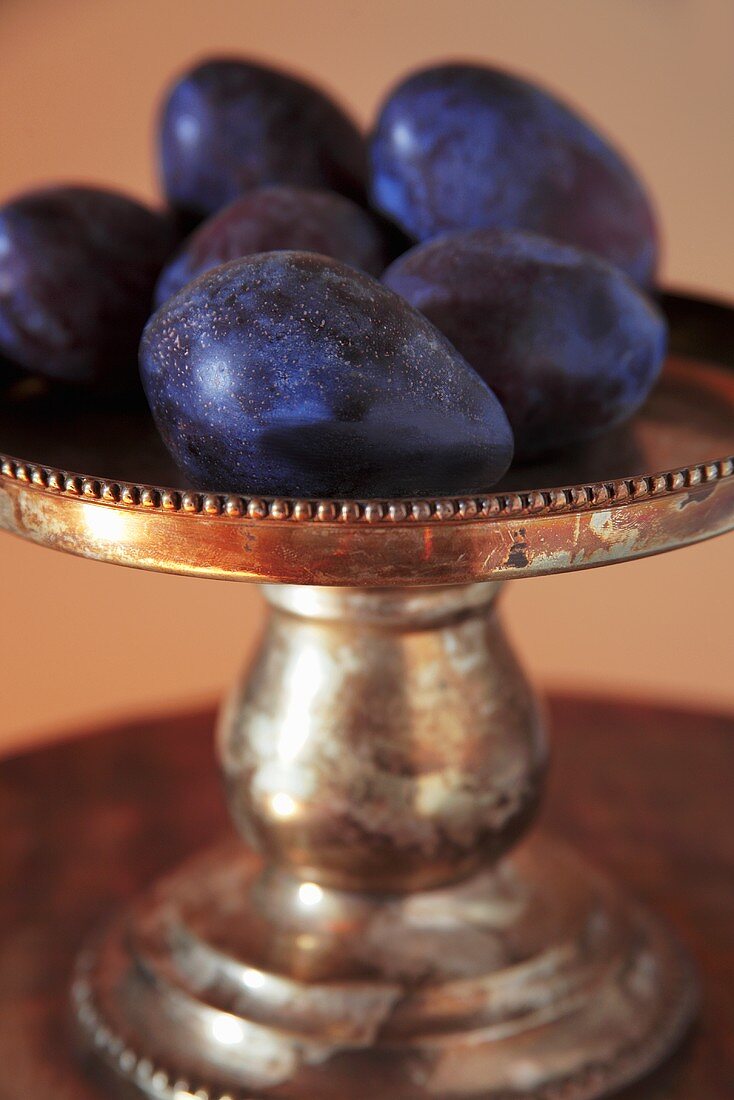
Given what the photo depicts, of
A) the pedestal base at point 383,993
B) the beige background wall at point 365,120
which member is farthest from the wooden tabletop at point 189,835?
the beige background wall at point 365,120

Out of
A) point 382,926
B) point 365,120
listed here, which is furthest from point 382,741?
point 365,120

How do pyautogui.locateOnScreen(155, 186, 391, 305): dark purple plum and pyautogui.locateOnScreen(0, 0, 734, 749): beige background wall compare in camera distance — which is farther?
pyautogui.locateOnScreen(0, 0, 734, 749): beige background wall

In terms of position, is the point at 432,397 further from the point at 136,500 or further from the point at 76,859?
the point at 76,859

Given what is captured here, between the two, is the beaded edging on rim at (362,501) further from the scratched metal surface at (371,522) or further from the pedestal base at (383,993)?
the pedestal base at (383,993)

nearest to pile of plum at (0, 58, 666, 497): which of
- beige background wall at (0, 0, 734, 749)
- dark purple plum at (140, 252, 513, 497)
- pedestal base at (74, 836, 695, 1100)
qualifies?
dark purple plum at (140, 252, 513, 497)

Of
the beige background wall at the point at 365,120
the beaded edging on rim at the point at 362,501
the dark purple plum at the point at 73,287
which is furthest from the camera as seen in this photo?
the beige background wall at the point at 365,120

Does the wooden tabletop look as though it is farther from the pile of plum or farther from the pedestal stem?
the pile of plum

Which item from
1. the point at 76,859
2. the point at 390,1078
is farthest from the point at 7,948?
the point at 390,1078

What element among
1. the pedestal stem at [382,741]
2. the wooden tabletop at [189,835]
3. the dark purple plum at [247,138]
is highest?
the dark purple plum at [247,138]
